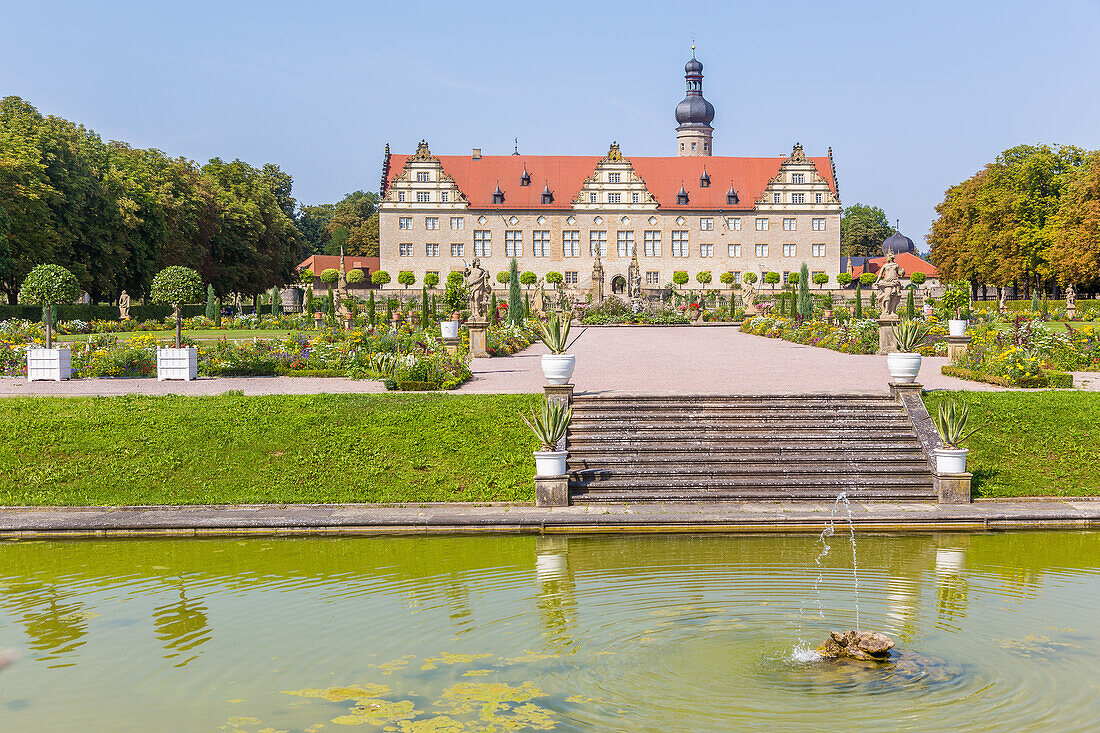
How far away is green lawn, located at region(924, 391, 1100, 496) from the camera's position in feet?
35.7

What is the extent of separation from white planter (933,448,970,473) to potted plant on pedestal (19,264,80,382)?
15.0 m

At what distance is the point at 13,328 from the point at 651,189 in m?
55.1

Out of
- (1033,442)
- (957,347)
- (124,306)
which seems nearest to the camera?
(1033,442)

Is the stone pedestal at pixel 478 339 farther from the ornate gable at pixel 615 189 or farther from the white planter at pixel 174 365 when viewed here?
the ornate gable at pixel 615 189

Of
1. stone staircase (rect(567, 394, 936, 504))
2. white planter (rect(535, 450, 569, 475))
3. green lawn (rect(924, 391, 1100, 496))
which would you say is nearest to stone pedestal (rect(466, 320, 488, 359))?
stone staircase (rect(567, 394, 936, 504))

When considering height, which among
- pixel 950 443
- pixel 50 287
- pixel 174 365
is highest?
pixel 50 287

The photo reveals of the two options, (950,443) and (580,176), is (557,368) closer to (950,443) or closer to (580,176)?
(950,443)

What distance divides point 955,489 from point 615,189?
217 ft

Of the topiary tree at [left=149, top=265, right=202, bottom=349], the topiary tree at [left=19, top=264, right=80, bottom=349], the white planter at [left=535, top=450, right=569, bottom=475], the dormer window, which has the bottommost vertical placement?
the white planter at [left=535, top=450, right=569, bottom=475]

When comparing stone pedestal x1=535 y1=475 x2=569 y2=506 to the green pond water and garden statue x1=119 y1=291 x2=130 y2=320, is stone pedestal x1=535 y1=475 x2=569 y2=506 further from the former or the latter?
garden statue x1=119 y1=291 x2=130 y2=320

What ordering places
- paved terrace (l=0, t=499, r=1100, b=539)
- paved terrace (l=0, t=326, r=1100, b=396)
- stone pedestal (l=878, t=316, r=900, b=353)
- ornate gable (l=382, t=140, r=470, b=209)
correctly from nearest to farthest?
paved terrace (l=0, t=499, r=1100, b=539), paved terrace (l=0, t=326, r=1100, b=396), stone pedestal (l=878, t=316, r=900, b=353), ornate gable (l=382, t=140, r=470, b=209)

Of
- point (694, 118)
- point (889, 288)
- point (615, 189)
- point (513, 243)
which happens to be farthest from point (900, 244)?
point (889, 288)

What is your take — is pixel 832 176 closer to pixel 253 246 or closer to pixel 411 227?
pixel 411 227

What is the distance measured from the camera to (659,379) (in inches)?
664
